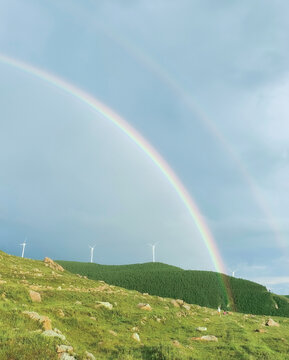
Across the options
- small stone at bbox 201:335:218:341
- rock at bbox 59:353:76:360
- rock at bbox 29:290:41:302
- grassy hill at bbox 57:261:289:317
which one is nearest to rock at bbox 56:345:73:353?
rock at bbox 59:353:76:360

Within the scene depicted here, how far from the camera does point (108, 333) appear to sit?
54.5 ft

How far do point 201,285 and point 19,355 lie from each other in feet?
222

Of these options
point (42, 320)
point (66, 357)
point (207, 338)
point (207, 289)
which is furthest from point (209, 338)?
point (207, 289)

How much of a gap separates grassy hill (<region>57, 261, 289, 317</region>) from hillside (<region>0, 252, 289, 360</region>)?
45.2 metres

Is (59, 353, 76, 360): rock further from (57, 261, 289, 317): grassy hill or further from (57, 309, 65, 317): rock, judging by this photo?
(57, 261, 289, 317): grassy hill

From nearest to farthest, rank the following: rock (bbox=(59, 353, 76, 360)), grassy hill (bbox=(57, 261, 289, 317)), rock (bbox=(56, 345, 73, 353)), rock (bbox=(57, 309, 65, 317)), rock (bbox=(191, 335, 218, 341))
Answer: rock (bbox=(59, 353, 76, 360)) < rock (bbox=(56, 345, 73, 353)) < rock (bbox=(57, 309, 65, 317)) < rock (bbox=(191, 335, 218, 341)) < grassy hill (bbox=(57, 261, 289, 317))

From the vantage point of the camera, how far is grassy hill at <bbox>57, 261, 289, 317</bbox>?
2616 inches

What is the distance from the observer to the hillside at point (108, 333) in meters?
11.8

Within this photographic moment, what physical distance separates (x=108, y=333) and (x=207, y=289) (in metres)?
59.2

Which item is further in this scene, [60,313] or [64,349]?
[60,313]

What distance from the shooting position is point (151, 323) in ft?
68.1

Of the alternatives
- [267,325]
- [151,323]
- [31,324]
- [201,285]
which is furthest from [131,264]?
[31,324]

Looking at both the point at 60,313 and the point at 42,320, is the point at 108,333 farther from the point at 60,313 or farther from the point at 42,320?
the point at 42,320

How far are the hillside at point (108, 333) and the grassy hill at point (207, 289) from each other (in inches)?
1781
